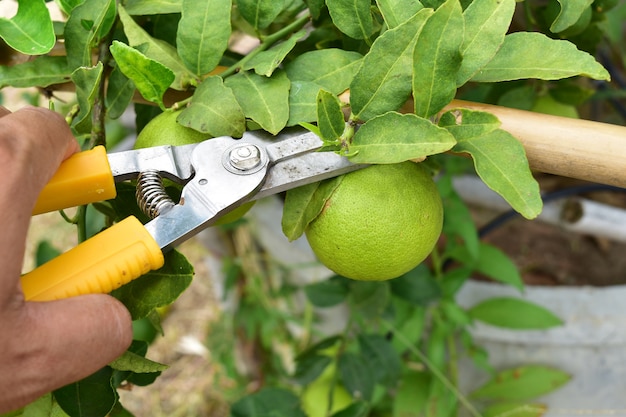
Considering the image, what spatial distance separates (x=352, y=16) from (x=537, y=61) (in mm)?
123

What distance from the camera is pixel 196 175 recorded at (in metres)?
0.43

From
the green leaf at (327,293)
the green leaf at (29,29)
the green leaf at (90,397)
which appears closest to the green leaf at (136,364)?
the green leaf at (90,397)

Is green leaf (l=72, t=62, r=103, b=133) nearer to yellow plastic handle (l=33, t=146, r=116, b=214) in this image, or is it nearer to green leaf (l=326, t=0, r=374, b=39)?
yellow plastic handle (l=33, t=146, r=116, b=214)

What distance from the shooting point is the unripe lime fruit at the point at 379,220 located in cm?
42

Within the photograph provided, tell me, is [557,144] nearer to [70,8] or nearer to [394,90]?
[394,90]

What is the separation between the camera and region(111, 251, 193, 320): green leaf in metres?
0.42

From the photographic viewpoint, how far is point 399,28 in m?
0.38

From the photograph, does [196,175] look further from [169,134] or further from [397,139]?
[397,139]

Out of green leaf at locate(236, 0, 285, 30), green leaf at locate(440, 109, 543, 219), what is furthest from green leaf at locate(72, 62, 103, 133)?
green leaf at locate(440, 109, 543, 219)

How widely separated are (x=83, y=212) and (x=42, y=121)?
104 mm

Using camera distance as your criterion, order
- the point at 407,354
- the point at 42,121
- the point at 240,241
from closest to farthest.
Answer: the point at 42,121, the point at 407,354, the point at 240,241

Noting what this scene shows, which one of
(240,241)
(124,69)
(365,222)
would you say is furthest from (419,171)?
(240,241)

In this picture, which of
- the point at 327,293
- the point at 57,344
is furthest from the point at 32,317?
the point at 327,293

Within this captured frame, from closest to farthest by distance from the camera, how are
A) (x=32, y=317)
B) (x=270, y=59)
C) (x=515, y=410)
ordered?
(x=32, y=317)
(x=270, y=59)
(x=515, y=410)
